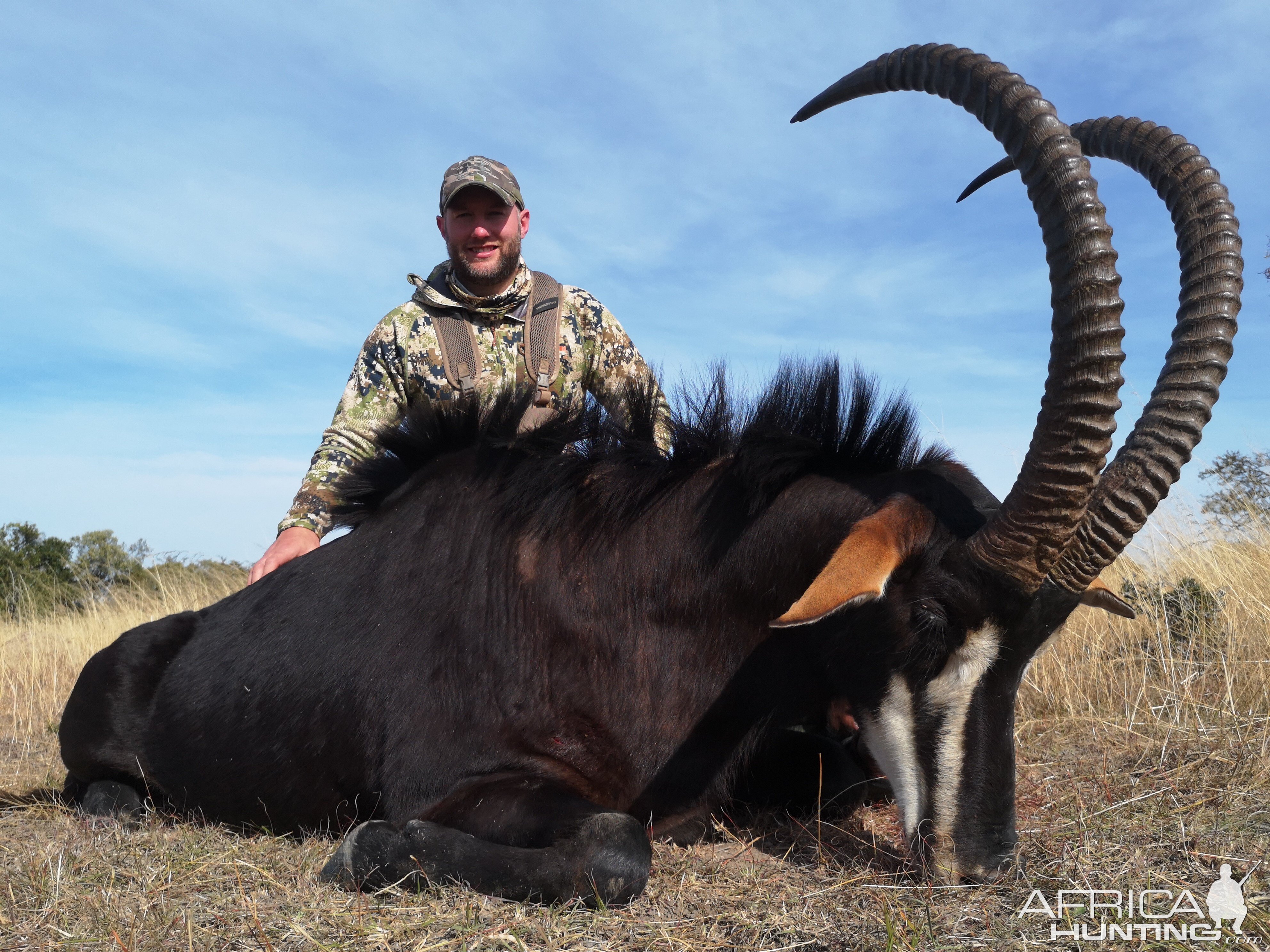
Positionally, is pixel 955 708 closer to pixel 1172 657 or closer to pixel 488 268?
pixel 1172 657

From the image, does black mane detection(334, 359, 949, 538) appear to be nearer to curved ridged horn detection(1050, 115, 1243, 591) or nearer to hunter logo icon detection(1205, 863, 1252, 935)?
curved ridged horn detection(1050, 115, 1243, 591)

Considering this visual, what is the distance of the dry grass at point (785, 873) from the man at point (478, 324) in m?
2.93

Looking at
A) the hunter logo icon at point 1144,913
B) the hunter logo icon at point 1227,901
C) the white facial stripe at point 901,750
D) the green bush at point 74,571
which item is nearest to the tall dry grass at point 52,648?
the green bush at point 74,571

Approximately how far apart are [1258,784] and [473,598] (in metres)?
3.09

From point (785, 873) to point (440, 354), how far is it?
13.6 feet

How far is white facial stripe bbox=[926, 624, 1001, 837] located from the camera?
9.68ft

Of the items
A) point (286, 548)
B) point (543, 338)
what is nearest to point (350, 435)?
point (286, 548)

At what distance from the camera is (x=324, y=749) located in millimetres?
3783

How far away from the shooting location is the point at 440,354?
634 cm

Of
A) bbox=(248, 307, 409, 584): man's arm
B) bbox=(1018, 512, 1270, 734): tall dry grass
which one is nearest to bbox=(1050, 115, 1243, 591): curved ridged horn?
bbox=(1018, 512, 1270, 734): tall dry grass

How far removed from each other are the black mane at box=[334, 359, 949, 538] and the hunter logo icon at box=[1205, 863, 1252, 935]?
1584mm

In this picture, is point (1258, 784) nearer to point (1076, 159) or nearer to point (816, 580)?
point (816, 580)

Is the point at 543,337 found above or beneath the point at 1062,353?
above

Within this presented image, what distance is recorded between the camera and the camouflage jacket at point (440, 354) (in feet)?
19.9
